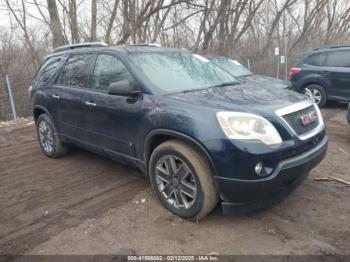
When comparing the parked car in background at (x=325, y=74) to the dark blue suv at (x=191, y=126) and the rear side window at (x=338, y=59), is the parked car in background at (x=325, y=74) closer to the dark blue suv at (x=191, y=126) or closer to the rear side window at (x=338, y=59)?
the rear side window at (x=338, y=59)

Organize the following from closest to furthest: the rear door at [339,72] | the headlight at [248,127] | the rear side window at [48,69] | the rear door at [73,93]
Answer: the headlight at [248,127] < the rear door at [73,93] < the rear side window at [48,69] < the rear door at [339,72]

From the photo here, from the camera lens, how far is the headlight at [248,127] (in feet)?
10.2

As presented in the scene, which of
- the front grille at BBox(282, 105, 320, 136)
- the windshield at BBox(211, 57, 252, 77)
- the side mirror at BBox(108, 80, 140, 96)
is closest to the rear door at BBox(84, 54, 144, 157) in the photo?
the side mirror at BBox(108, 80, 140, 96)

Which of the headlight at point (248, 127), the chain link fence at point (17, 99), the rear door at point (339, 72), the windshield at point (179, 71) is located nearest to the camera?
the headlight at point (248, 127)

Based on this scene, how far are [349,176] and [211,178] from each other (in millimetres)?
2343

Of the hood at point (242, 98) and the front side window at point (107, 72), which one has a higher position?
the front side window at point (107, 72)

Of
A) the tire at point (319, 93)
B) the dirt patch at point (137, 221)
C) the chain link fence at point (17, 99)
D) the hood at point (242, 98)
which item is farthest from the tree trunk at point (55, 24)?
the hood at point (242, 98)

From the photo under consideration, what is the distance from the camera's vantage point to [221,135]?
10.3 ft

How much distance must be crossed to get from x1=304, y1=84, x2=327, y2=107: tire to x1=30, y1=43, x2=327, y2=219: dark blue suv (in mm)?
5979

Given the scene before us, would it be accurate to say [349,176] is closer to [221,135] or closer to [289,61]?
[221,135]

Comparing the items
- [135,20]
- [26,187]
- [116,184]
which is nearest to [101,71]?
[116,184]

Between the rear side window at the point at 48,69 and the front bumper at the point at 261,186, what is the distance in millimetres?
3630

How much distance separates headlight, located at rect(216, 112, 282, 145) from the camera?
10.2 ft

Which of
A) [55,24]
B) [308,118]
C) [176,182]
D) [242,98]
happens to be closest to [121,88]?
[176,182]
